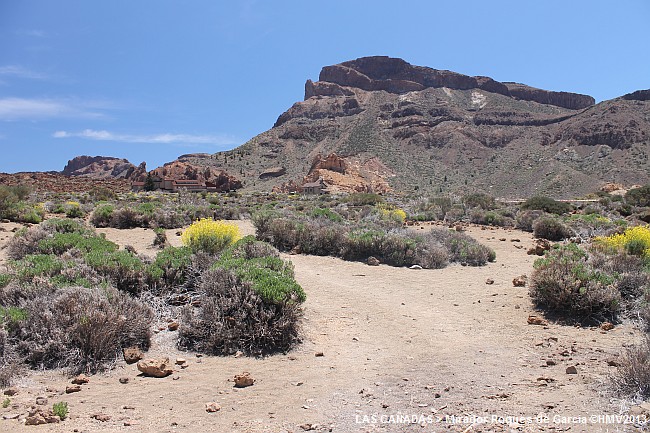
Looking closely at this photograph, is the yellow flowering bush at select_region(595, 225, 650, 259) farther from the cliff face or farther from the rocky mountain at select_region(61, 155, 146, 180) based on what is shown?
the rocky mountain at select_region(61, 155, 146, 180)

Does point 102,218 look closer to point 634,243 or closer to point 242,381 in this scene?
point 242,381

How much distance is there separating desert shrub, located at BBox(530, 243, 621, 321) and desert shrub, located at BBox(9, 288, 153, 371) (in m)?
6.25

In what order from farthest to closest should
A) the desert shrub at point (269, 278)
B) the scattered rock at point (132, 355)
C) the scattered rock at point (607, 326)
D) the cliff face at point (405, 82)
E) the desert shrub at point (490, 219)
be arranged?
the cliff face at point (405, 82), the desert shrub at point (490, 219), the scattered rock at point (607, 326), the desert shrub at point (269, 278), the scattered rock at point (132, 355)

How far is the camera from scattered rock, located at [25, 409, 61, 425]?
153 inches

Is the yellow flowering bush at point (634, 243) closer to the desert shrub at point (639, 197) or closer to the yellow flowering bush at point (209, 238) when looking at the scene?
the yellow flowering bush at point (209, 238)

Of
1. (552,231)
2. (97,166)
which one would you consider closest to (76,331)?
(552,231)

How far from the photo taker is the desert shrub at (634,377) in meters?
4.12

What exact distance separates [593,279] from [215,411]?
616 centimetres

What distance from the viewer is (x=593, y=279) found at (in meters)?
7.27

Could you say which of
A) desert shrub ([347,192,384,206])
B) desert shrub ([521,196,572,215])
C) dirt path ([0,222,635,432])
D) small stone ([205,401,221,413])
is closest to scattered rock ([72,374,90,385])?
dirt path ([0,222,635,432])

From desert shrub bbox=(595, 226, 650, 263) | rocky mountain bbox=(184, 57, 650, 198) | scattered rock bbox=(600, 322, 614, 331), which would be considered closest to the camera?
scattered rock bbox=(600, 322, 614, 331)

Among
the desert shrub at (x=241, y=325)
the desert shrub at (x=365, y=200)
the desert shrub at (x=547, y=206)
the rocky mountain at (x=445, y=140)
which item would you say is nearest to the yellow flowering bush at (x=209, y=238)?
the desert shrub at (x=241, y=325)

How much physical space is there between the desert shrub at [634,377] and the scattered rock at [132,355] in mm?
5139

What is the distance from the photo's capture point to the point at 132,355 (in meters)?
5.46
